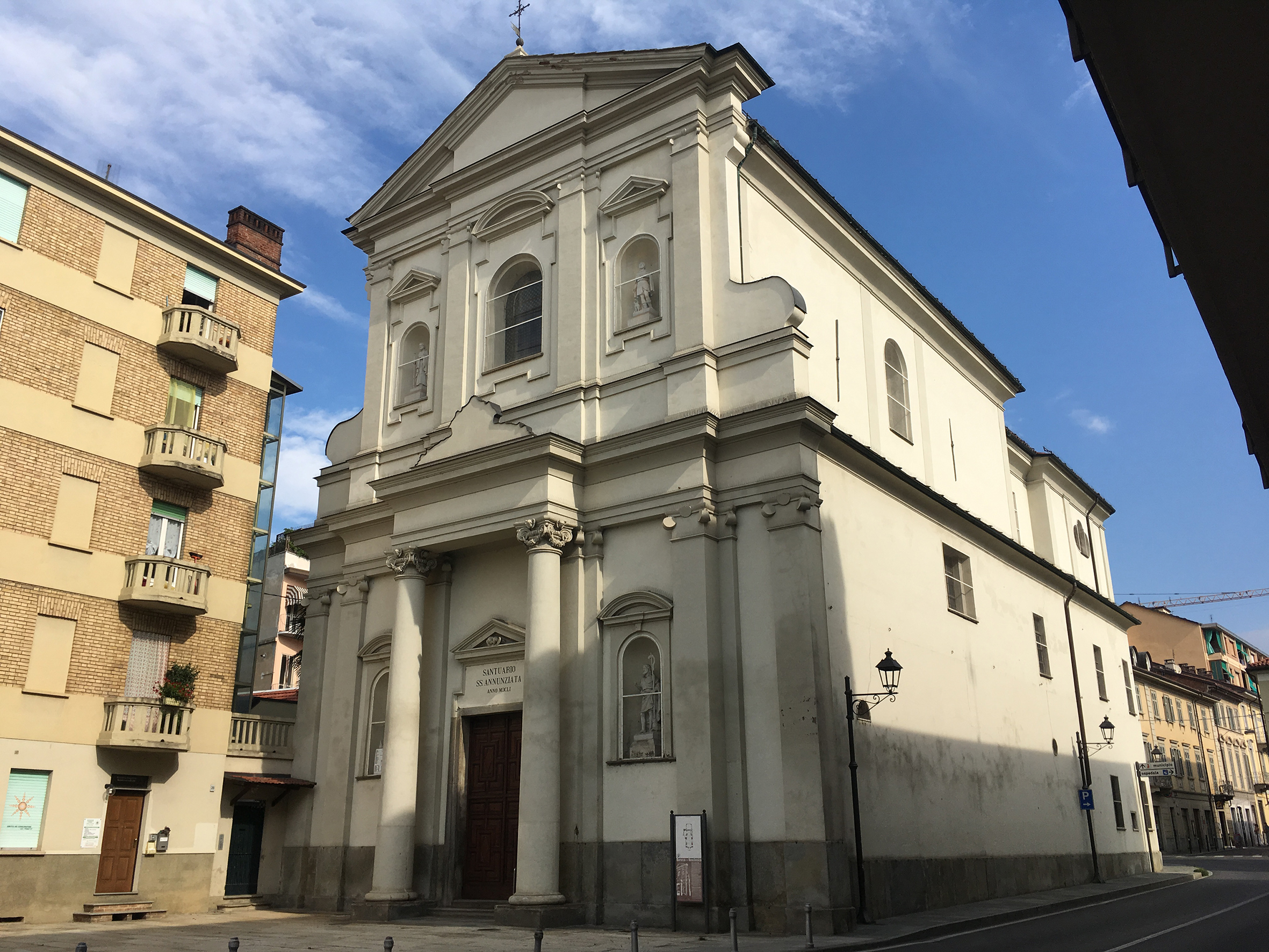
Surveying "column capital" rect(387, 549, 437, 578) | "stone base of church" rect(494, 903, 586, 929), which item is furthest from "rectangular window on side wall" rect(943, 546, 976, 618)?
"column capital" rect(387, 549, 437, 578)

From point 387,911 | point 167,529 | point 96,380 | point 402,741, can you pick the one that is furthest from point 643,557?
point 96,380

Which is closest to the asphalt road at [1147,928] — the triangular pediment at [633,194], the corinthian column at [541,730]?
the corinthian column at [541,730]

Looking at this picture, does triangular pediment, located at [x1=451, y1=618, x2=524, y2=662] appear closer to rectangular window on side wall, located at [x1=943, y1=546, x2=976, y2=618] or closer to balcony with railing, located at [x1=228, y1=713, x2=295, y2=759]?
balcony with railing, located at [x1=228, y1=713, x2=295, y2=759]

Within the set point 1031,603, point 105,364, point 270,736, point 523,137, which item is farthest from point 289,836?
point 1031,603

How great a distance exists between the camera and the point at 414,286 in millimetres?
25219

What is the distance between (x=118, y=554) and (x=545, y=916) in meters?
11.5

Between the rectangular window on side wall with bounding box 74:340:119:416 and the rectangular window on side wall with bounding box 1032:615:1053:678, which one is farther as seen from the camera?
the rectangular window on side wall with bounding box 1032:615:1053:678

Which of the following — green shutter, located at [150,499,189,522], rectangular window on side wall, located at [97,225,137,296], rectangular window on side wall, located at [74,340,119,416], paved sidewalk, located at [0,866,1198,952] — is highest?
rectangular window on side wall, located at [97,225,137,296]

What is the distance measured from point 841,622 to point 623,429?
18.1ft

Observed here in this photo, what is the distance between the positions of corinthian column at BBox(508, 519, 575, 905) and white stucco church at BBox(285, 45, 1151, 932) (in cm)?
6

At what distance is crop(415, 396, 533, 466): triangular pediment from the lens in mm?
20312

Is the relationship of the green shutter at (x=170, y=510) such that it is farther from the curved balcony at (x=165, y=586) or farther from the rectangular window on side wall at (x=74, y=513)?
the rectangular window on side wall at (x=74, y=513)

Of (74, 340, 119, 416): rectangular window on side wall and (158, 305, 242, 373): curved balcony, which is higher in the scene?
(158, 305, 242, 373): curved balcony

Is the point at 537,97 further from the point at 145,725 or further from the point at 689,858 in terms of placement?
the point at 689,858
